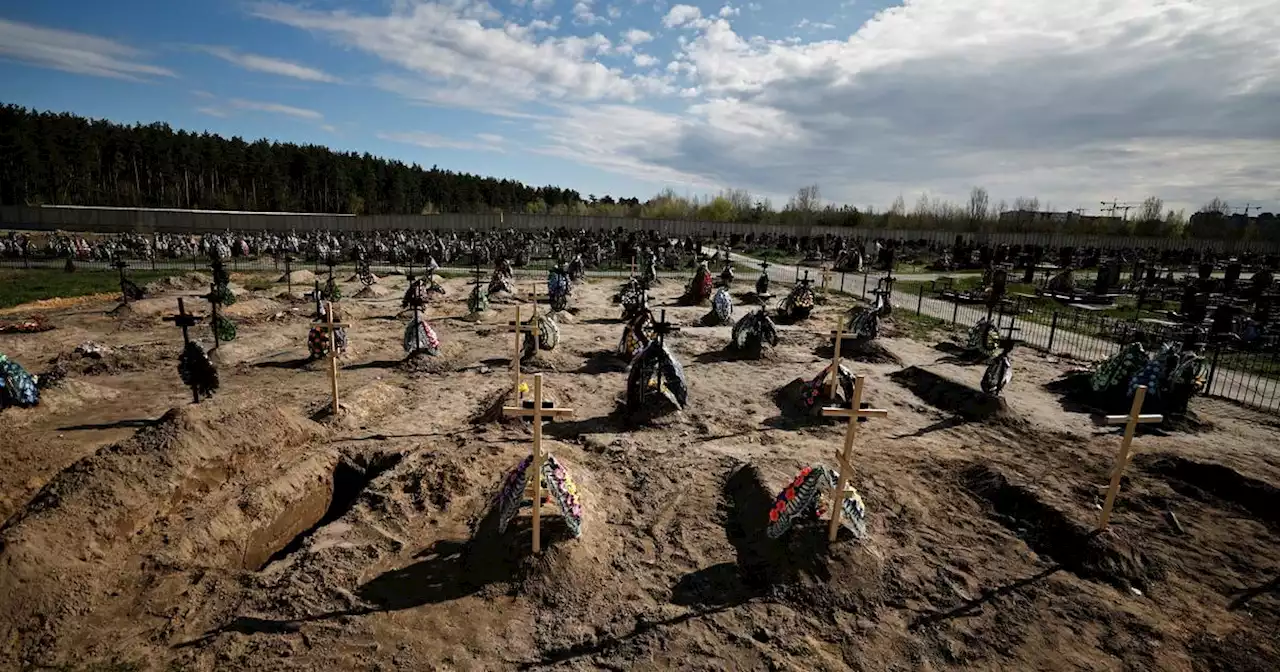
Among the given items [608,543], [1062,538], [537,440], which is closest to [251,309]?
[537,440]

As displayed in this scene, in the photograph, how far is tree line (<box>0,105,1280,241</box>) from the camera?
223ft

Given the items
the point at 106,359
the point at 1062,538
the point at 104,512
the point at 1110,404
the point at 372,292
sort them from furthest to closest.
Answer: the point at 372,292 → the point at 106,359 → the point at 1110,404 → the point at 1062,538 → the point at 104,512

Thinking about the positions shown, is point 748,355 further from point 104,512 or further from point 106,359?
point 106,359

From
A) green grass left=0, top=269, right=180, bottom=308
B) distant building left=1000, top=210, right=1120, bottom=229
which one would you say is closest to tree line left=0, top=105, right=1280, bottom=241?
distant building left=1000, top=210, right=1120, bottom=229

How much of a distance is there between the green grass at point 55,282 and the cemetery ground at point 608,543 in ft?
56.5

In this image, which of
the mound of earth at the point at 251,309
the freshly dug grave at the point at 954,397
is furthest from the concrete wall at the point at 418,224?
the freshly dug grave at the point at 954,397

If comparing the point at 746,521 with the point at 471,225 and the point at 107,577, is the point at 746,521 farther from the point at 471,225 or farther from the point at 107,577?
the point at 471,225

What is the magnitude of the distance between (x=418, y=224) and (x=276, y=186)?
83.9 ft

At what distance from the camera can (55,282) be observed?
27875 millimetres

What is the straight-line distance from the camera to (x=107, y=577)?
6.11 meters

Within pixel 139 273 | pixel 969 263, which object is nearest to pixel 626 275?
pixel 139 273

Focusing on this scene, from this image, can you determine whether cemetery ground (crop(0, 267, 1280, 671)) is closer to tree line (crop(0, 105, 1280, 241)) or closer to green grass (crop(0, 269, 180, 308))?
green grass (crop(0, 269, 180, 308))

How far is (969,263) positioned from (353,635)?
5529 centimetres

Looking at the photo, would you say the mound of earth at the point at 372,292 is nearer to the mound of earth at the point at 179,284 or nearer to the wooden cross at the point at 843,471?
the mound of earth at the point at 179,284
